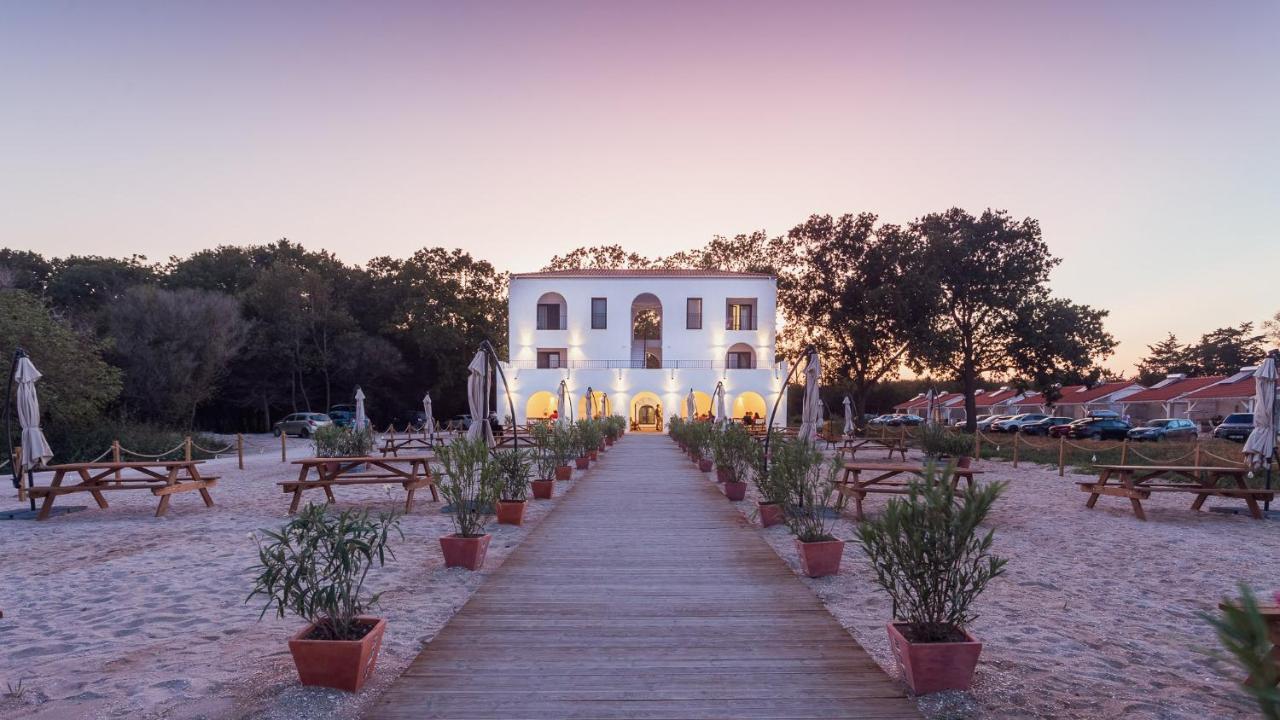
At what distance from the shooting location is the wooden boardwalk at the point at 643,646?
3.34 meters

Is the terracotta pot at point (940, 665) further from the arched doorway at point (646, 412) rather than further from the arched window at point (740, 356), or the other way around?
the arched window at point (740, 356)

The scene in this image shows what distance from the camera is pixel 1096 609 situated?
17.1ft

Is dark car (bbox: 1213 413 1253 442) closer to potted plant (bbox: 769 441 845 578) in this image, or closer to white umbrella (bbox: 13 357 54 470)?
potted plant (bbox: 769 441 845 578)

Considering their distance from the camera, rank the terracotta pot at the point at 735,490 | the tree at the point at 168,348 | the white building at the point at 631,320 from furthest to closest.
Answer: the white building at the point at 631,320 → the tree at the point at 168,348 → the terracotta pot at the point at 735,490

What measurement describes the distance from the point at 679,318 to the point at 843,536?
31425 millimetres

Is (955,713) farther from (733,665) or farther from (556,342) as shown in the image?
(556,342)

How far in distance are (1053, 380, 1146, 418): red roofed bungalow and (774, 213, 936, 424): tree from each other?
66.3ft

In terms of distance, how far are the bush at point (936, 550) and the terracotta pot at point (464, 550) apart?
368cm

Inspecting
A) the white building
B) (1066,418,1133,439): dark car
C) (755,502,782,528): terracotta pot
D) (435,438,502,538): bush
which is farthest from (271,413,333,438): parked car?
(1066,418,1133,439): dark car

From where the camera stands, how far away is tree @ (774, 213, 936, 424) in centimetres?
3189

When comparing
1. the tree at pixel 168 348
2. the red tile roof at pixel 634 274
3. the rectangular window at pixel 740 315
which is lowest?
A: the tree at pixel 168 348

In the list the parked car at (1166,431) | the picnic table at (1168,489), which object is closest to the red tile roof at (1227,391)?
the parked car at (1166,431)

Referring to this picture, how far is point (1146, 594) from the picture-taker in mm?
5641

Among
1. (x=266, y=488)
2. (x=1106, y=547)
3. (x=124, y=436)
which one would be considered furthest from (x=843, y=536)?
(x=124, y=436)
